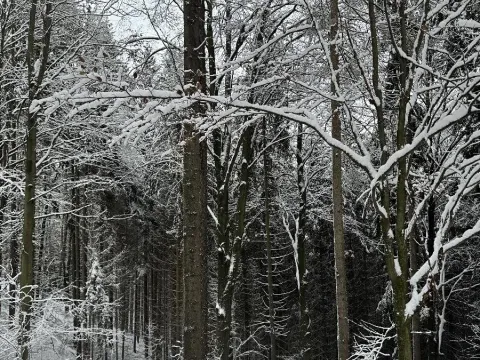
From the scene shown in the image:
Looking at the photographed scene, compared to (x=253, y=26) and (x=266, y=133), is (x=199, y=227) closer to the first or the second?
(x=253, y=26)

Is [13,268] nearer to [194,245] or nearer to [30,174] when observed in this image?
[30,174]

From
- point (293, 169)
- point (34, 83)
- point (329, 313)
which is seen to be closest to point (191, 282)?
point (34, 83)

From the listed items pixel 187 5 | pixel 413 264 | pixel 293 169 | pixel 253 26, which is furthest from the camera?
pixel 293 169

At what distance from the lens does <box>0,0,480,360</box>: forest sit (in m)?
3.68

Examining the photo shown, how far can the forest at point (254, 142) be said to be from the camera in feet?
12.1

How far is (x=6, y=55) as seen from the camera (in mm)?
10875

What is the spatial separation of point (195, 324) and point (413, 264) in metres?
6.28

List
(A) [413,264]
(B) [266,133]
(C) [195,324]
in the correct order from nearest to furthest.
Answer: (C) [195,324]
(A) [413,264]
(B) [266,133]

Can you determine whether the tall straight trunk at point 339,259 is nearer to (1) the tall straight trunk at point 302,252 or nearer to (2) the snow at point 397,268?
(2) the snow at point 397,268

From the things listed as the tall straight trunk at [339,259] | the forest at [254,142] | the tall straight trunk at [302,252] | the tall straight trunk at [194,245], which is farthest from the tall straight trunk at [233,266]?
the tall straight trunk at [194,245]

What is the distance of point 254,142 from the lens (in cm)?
1159

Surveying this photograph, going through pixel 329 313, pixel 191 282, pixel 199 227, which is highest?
pixel 199 227

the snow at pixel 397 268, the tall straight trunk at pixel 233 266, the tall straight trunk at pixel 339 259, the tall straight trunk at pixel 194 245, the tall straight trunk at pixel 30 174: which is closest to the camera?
the snow at pixel 397 268

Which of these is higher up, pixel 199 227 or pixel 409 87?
pixel 409 87
